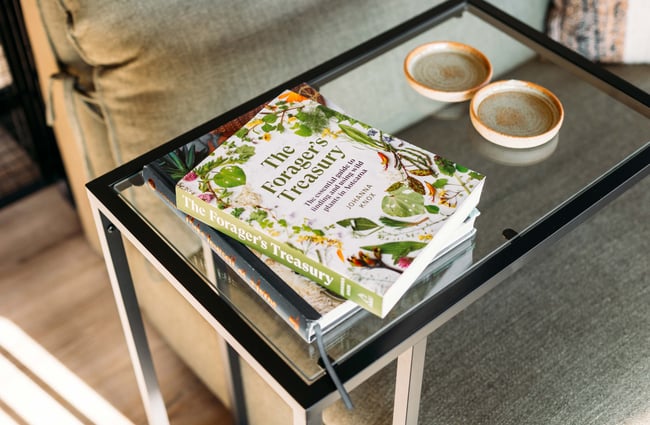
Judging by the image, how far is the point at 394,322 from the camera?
650 millimetres

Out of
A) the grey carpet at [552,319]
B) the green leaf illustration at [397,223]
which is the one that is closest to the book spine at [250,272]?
the green leaf illustration at [397,223]

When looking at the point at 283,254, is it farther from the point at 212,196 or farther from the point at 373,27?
the point at 373,27

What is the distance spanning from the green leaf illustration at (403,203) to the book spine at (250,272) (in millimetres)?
115

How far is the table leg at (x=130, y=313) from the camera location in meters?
0.79

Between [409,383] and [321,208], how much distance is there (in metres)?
0.20

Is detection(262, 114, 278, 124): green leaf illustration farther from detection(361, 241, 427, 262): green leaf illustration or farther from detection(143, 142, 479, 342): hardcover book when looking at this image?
detection(361, 241, 427, 262): green leaf illustration

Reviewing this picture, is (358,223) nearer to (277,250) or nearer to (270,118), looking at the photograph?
(277,250)

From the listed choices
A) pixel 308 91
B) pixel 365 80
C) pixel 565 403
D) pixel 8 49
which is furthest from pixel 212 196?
pixel 8 49

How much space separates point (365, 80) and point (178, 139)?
26 centimetres

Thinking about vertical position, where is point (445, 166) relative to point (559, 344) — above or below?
above

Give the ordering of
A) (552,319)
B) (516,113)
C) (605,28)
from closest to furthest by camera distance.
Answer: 1. (516,113)
2. (552,319)
3. (605,28)

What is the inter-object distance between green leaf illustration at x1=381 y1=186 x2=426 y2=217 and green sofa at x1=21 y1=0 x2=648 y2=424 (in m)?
0.21

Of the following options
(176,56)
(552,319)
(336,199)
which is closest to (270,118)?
(336,199)

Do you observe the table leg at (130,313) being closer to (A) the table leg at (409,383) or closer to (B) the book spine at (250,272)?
(B) the book spine at (250,272)
